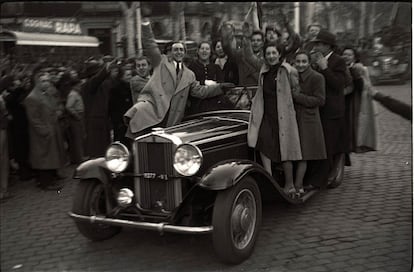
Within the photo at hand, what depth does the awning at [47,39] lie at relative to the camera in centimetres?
428

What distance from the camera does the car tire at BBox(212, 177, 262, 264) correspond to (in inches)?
152

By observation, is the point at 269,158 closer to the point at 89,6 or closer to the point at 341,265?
the point at 341,265

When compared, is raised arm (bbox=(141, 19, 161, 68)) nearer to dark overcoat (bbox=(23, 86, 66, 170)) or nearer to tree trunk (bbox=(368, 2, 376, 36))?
dark overcoat (bbox=(23, 86, 66, 170))

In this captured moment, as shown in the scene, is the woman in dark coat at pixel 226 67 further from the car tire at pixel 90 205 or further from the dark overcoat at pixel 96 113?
the car tire at pixel 90 205

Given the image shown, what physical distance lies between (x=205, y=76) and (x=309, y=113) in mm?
1108

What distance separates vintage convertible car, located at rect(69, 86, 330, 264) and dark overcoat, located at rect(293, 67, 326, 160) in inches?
25.8

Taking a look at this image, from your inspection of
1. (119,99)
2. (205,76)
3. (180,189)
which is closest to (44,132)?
(119,99)

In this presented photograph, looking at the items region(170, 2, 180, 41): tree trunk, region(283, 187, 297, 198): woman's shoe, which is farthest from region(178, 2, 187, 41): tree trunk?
region(283, 187, 297, 198): woman's shoe

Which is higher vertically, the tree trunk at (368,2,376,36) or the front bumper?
the tree trunk at (368,2,376,36)

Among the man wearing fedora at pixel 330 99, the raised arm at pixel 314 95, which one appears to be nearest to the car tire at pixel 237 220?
the raised arm at pixel 314 95

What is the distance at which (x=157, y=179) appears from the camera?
427 cm

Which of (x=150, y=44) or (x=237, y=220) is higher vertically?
(x=150, y=44)

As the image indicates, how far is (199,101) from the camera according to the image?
16.7ft

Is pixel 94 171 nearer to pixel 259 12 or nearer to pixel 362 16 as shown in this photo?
pixel 259 12
